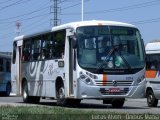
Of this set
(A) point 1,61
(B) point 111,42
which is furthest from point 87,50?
(A) point 1,61

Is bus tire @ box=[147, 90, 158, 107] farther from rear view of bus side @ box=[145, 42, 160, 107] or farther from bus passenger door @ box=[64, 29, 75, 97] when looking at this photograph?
bus passenger door @ box=[64, 29, 75, 97]

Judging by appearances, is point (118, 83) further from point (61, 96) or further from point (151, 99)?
point (151, 99)

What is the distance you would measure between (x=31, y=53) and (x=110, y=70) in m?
6.46

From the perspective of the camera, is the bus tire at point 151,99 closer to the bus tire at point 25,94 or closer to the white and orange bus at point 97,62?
the white and orange bus at point 97,62

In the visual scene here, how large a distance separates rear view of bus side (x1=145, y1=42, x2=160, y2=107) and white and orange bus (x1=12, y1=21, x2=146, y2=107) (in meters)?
2.96

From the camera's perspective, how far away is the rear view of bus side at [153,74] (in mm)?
26953

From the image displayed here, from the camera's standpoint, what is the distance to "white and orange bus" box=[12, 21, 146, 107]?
2250 cm

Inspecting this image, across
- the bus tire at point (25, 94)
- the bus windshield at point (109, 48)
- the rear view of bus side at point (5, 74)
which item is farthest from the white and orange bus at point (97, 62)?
the rear view of bus side at point (5, 74)

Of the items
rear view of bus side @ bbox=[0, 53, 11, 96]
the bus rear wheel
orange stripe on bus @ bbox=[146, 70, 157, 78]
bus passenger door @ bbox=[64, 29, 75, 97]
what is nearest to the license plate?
bus passenger door @ bbox=[64, 29, 75, 97]

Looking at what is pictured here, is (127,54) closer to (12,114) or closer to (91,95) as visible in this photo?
(91,95)

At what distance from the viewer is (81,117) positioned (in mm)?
15023

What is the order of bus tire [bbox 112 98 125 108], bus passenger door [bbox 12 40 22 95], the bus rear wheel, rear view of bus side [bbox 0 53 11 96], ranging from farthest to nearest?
rear view of bus side [bbox 0 53 11 96] → bus passenger door [bbox 12 40 22 95] → bus tire [bbox 112 98 125 108] → the bus rear wheel

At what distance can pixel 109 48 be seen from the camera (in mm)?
22812

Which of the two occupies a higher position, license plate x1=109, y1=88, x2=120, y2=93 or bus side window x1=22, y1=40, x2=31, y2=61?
bus side window x1=22, y1=40, x2=31, y2=61
